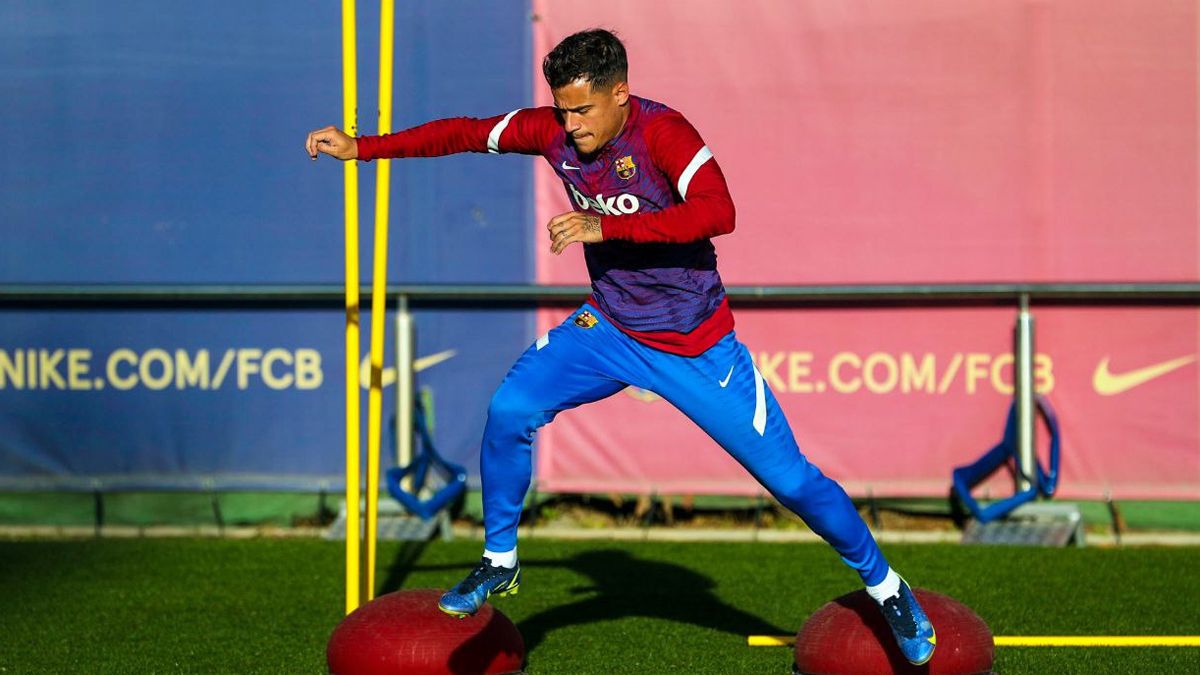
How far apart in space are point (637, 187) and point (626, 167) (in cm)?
8

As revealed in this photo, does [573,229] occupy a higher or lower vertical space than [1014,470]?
higher

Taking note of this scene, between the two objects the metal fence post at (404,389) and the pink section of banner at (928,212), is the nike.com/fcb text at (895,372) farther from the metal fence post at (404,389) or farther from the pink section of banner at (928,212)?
the metal fence post at (404,389)

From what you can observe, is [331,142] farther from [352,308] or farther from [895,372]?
[895,372]

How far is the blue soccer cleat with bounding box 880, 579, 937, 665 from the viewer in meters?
5.63

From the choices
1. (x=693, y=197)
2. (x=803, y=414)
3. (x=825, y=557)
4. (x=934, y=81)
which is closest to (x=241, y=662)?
(x=693, y=197)

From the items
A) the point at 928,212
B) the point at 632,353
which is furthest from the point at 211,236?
the point at 632,353

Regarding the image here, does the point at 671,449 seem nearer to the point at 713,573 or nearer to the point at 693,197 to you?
the point at 713,573

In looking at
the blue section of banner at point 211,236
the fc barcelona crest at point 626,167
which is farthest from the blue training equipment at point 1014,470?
the fc barcelona crest at point 626,167

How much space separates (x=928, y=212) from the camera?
31.2 feet

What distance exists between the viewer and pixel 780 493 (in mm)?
5855

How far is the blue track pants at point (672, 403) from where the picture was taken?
5812mm

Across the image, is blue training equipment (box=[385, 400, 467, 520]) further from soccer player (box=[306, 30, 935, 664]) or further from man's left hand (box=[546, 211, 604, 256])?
man's left hand (box=[546, 211, 604, 256])

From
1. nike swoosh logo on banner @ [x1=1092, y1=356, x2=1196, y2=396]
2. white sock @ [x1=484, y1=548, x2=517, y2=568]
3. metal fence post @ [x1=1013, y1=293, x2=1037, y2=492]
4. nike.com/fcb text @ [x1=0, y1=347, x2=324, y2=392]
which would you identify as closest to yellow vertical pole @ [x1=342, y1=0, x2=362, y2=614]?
white sock @ [x1=484, y1=548, x2=517, y2=568]

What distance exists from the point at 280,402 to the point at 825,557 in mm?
3133
